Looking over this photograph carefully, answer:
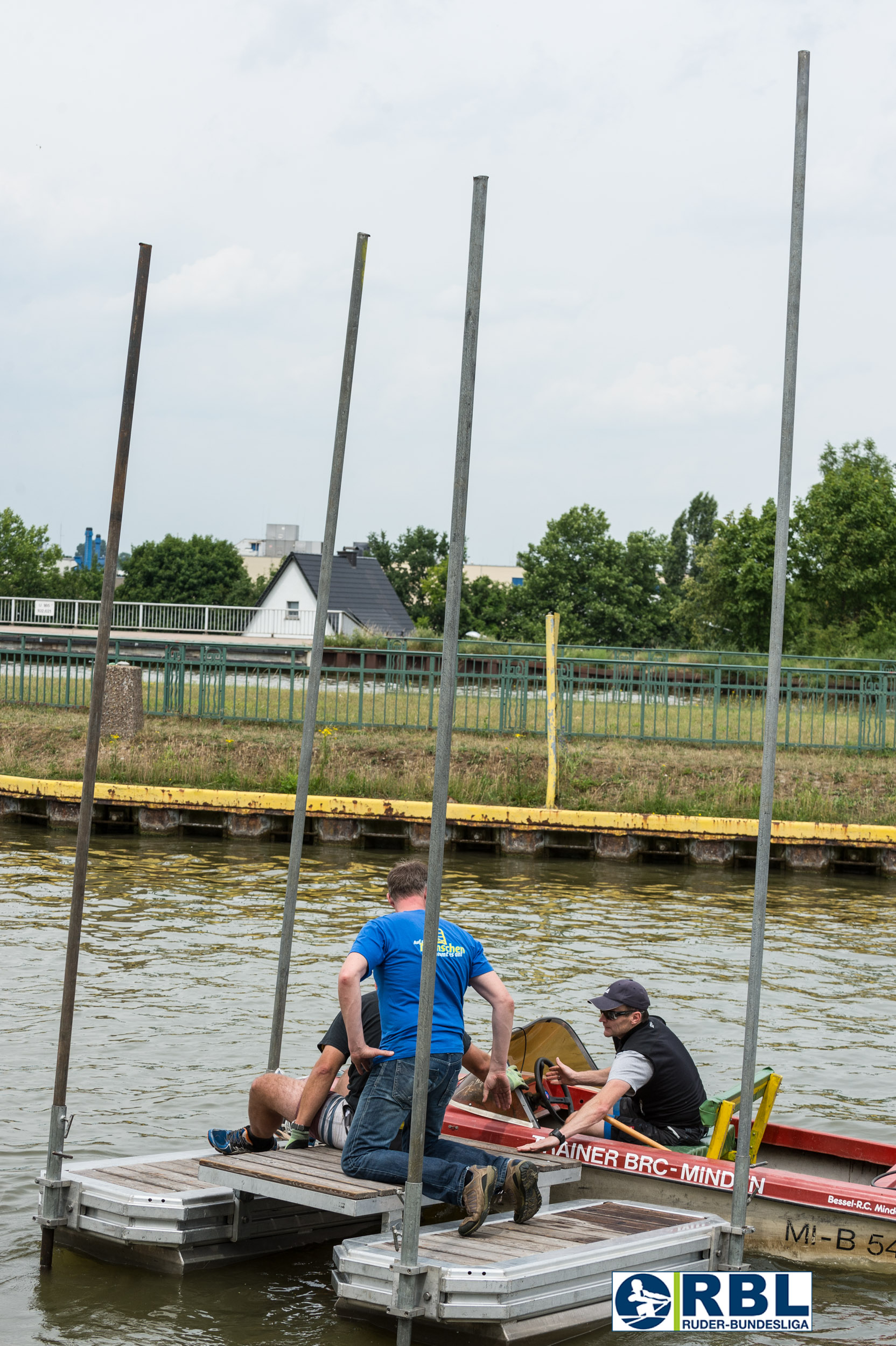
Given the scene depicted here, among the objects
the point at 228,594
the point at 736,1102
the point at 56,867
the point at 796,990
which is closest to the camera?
the point at 736,1102

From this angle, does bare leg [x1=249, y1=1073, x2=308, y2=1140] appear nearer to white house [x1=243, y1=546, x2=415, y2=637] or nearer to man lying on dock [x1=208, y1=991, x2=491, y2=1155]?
man lying on dock [x1=208, y1=991, x2=491, y2=1155]

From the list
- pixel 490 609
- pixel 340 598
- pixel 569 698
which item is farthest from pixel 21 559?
pixel 569 698

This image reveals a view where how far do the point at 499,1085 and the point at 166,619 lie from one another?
53917 millimetres

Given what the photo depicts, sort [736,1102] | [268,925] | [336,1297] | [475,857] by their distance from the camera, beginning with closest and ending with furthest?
1. [336,1297]
2. [736,1102]
3. [268,925]
4. [475,857]

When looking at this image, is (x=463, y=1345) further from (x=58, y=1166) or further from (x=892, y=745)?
(x=892, y=745)

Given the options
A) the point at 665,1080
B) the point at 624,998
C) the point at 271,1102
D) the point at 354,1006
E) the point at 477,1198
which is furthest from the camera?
the point at 665,1080

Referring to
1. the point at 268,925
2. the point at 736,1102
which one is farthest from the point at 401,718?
the point at 736,1102

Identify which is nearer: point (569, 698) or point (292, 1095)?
point (292, 1095)

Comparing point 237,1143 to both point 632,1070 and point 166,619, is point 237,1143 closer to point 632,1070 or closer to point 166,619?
point 632,1070

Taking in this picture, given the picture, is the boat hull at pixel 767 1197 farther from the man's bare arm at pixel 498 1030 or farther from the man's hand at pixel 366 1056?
the man's hand at pixel 366 1056

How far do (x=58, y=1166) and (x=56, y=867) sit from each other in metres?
12.3

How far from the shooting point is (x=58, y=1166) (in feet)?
20.9

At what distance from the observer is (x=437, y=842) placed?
5305 millimetres

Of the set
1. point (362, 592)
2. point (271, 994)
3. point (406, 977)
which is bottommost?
point (271, 994)
